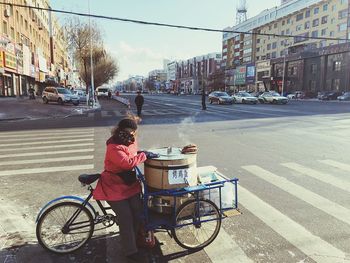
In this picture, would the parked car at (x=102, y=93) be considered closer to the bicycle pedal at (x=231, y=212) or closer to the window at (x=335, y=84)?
the window at (x=335, y=84)

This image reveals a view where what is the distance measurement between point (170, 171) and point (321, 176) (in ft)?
14.5

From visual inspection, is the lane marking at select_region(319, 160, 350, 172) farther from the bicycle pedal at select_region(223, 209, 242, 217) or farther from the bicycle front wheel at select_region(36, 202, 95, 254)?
the bicycle front wheel at select_region(36, 202, 95, 254)

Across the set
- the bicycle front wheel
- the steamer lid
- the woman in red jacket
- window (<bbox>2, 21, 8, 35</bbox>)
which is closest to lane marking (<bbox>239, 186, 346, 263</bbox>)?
the steamer lid

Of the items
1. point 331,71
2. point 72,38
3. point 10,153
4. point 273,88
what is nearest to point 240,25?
point 273,88

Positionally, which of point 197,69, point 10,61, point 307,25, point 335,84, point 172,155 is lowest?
point 172,155

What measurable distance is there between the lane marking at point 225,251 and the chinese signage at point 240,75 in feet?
320

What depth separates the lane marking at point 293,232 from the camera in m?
3.73

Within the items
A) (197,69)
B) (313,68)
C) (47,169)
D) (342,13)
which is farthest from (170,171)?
(197,69)

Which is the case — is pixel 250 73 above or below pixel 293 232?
above

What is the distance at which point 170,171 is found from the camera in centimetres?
371

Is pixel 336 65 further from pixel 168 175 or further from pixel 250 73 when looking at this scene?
pixel 168 175

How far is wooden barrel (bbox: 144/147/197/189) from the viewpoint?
371cm

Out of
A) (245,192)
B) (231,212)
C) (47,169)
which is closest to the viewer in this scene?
(231,212)

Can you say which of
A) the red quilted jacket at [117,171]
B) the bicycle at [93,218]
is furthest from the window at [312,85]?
the red quilted jacket at [117,171]
